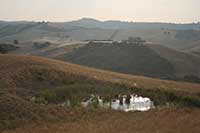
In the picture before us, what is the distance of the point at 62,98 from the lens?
90.2ft

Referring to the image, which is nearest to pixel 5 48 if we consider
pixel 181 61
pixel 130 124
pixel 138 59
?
pixel 138 59

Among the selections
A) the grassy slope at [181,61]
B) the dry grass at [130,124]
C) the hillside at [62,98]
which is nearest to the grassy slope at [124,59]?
the grassy slope at [181,61]

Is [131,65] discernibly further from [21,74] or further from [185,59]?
[21,74]

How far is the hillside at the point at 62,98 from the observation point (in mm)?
21188

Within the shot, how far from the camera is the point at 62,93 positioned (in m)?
28.2

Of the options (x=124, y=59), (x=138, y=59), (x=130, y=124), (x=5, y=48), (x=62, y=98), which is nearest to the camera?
(x=130, y=124)

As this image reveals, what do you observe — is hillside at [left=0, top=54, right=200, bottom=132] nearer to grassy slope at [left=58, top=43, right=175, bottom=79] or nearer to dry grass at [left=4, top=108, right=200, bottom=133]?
dry grass at [left=4, top=108, right=200, bottom=133]

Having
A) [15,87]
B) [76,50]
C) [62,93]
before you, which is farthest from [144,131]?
[76,50]

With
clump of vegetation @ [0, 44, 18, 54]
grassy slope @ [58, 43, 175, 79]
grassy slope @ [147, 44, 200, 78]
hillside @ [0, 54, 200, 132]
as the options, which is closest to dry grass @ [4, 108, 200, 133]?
hillside @ [0, 54, 200, 132]

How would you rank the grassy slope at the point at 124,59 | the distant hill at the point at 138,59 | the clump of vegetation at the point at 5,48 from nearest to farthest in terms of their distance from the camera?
1. the clump of vegetation at the point at 5,48
2. the distant hill at the point at 138,59
3. the grassy slope at the point at 124,59

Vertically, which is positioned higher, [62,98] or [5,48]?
[62,98]

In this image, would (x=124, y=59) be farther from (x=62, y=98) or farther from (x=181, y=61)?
(x=62, y=98)

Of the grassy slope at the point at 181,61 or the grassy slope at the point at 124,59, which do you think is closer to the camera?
the grassy slope at the point at 181,61

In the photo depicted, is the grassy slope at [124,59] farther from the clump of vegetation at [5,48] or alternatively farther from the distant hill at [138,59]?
the clump of vegetation at [5,48]
